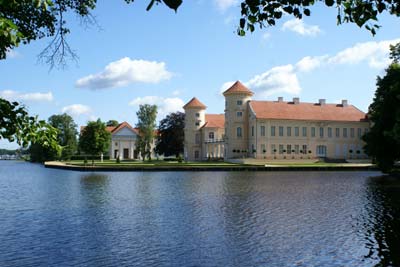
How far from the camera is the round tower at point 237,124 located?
65.1 m

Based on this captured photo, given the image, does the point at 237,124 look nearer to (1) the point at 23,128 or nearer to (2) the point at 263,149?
(2) the point at 263,149

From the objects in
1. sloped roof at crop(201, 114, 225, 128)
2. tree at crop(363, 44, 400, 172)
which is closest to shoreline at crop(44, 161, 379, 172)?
tree at crop(363, 44, 400, 172)

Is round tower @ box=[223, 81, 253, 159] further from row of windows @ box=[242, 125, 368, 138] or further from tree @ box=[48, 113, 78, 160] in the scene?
tree @ box=[48, 113, 78, 160]

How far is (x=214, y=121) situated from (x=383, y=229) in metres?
62.7

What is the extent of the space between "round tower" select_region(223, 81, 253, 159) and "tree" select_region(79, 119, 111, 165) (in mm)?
19478

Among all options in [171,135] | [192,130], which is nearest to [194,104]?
[192,130]

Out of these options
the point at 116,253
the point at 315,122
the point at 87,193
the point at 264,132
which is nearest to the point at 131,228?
the point at 116,253

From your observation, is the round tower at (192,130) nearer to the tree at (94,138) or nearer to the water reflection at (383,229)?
the tree at (94,138)

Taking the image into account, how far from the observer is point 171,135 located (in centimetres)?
7800

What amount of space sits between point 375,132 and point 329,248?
95.2 feet

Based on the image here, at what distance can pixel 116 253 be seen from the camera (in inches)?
430

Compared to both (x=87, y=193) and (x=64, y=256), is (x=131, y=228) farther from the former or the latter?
(x=87, y=193)

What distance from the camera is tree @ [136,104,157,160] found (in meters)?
68.0

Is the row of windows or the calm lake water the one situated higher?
the row of windows
